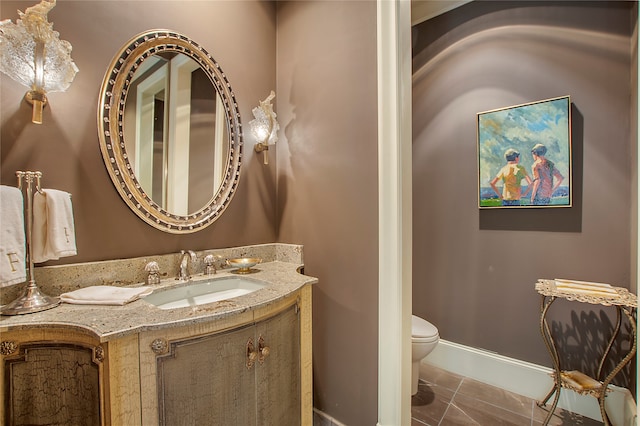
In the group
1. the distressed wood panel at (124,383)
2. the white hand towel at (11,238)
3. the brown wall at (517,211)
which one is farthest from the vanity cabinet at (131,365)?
the brown wall at (517,211)

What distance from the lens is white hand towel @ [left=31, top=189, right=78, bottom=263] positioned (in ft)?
2.89

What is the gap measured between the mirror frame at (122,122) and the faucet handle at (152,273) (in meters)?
0.19

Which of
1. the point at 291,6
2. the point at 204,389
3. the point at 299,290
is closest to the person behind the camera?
the point at 204,389

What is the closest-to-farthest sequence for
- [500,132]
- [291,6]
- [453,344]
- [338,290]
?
1. [338,290]
2. [291,6]
3. [500,132]
4. [453,344]

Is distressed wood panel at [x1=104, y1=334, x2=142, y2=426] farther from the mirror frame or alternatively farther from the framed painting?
the framed painting

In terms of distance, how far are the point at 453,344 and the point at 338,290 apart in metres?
1.39

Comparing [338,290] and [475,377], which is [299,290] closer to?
[338,290]

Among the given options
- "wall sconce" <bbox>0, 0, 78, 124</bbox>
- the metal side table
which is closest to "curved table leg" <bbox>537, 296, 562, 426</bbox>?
the metal side table

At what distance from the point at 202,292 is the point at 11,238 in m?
0.69

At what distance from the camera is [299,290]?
1.22 m

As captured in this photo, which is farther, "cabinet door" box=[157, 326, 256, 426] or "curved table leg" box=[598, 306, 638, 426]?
"curved table leg" box=[598, 306, 638, 426]

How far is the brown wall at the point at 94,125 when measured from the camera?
3.15 feet

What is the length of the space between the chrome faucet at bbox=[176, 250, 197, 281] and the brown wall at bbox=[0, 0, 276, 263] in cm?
6

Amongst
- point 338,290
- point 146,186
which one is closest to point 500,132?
point 338,290
